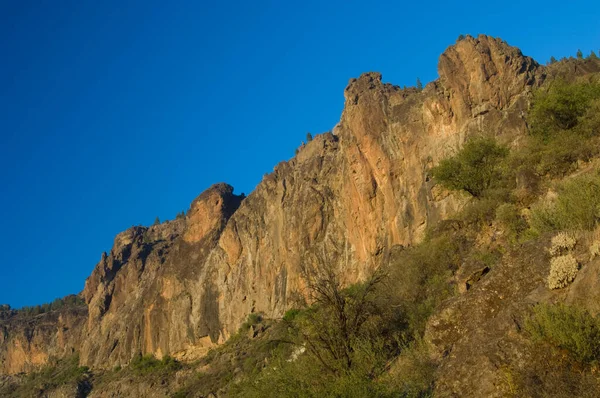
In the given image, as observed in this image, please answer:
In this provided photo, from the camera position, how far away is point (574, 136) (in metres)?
28.5

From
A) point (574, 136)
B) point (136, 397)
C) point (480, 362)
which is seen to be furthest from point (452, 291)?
point (136, 397)

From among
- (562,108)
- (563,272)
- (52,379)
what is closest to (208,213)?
(52,379)

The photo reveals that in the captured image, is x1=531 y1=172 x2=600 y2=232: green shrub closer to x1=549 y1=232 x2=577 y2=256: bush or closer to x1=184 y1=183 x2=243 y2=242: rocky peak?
x1=549 y1=232 x2=577 y2=256: bush

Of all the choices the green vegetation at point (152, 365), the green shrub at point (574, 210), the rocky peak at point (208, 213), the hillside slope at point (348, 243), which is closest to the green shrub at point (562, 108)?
the hillside slope at point (348, 243)

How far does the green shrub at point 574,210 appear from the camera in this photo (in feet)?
51.6

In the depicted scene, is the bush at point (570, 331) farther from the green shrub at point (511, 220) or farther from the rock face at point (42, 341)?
the rock face at point (42, 341)

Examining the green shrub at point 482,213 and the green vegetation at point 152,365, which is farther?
the green vegetation at point 152,365

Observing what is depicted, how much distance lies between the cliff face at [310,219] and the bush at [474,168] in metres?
→ 14.6

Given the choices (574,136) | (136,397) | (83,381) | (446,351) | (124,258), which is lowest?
(446,351)

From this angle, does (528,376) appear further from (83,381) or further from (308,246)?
(83,381)

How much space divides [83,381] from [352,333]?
111835mm

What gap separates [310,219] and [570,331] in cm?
7760

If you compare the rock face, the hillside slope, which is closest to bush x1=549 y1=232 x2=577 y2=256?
the hillside slope

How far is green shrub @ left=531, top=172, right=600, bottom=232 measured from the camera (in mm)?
A: 15731
